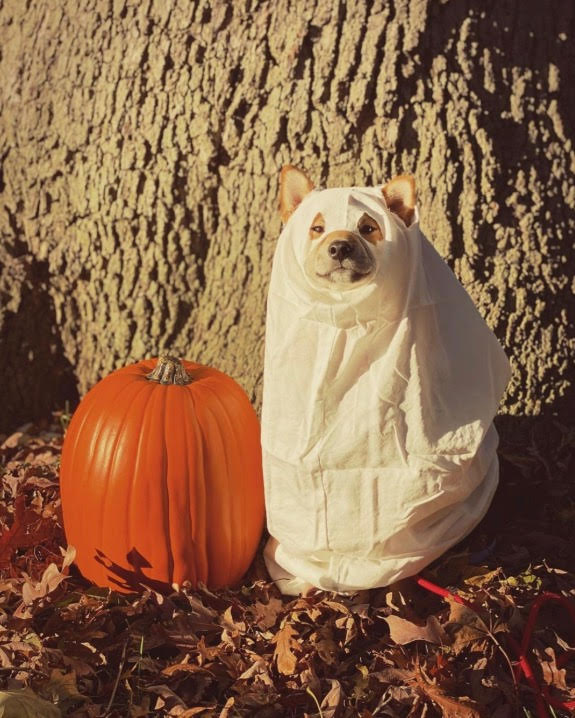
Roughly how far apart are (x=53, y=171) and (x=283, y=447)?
82.0 inches

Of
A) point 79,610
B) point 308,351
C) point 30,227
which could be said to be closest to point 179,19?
point 30,227

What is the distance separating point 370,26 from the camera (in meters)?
3.31

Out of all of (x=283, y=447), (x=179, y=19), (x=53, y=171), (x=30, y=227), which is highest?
(x=179, y=19)

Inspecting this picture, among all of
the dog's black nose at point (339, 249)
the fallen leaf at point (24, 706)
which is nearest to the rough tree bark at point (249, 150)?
the dog's black nose at point (339, 249)

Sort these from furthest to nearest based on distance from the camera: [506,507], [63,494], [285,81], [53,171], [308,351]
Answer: [53,171] → [285,81] → [506,507] → [63,494] → [308,351]

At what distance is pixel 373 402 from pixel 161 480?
0.74 meters

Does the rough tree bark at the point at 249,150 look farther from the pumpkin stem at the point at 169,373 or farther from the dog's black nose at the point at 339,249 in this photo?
the dog's black nose at the point at 339,249

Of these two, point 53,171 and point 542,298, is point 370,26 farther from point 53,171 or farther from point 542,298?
point 53,171

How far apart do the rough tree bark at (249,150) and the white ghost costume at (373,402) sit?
1.03 meters

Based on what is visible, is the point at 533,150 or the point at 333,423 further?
the point at 533,150

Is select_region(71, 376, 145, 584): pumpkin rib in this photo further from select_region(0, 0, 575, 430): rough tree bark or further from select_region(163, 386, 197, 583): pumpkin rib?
select_region(0, 0, 575, 430): rough tree bark

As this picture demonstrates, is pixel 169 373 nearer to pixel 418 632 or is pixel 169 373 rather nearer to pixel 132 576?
pixel 132 576

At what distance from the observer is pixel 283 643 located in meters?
2.41

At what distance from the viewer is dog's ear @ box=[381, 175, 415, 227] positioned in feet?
7.61
